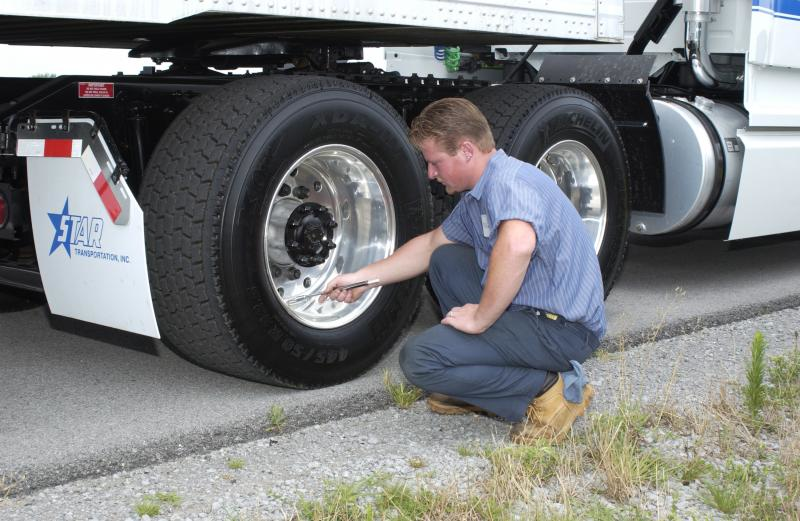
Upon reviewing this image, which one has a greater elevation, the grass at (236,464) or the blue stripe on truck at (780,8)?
the blue stripe on truck at (780,8)

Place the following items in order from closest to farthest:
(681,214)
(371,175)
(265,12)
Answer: (265,12), (371,175), (681,214)

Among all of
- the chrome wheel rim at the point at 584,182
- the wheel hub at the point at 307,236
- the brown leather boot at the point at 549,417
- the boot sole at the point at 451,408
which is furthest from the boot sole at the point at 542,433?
the chrome wheel rim at the point at 584,182

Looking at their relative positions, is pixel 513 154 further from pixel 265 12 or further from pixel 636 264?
pixel 636 264

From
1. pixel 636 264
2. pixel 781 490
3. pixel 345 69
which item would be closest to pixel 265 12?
pixel 345 69

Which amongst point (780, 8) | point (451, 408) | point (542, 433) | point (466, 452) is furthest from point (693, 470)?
point (780, 8)

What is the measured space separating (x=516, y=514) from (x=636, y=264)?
177 inches

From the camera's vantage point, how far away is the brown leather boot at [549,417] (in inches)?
151

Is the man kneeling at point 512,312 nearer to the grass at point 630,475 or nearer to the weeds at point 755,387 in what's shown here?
the grass at point 630,475

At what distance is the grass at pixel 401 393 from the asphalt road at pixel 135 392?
2.0 inches

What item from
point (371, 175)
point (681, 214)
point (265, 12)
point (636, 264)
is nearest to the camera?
point (265, 12)

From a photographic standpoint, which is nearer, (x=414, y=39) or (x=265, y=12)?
(x=265, y=12)

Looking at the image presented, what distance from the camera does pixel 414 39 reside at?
17.7 feet

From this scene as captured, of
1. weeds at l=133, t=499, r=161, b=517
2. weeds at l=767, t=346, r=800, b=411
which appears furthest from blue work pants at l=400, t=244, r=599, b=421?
weeds at l=133, t=499, r=161, b=517

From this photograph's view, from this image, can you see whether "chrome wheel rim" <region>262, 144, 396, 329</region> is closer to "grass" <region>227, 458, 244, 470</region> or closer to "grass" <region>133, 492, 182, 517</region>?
"grass" <region>227, 458, 244, 470</region>
